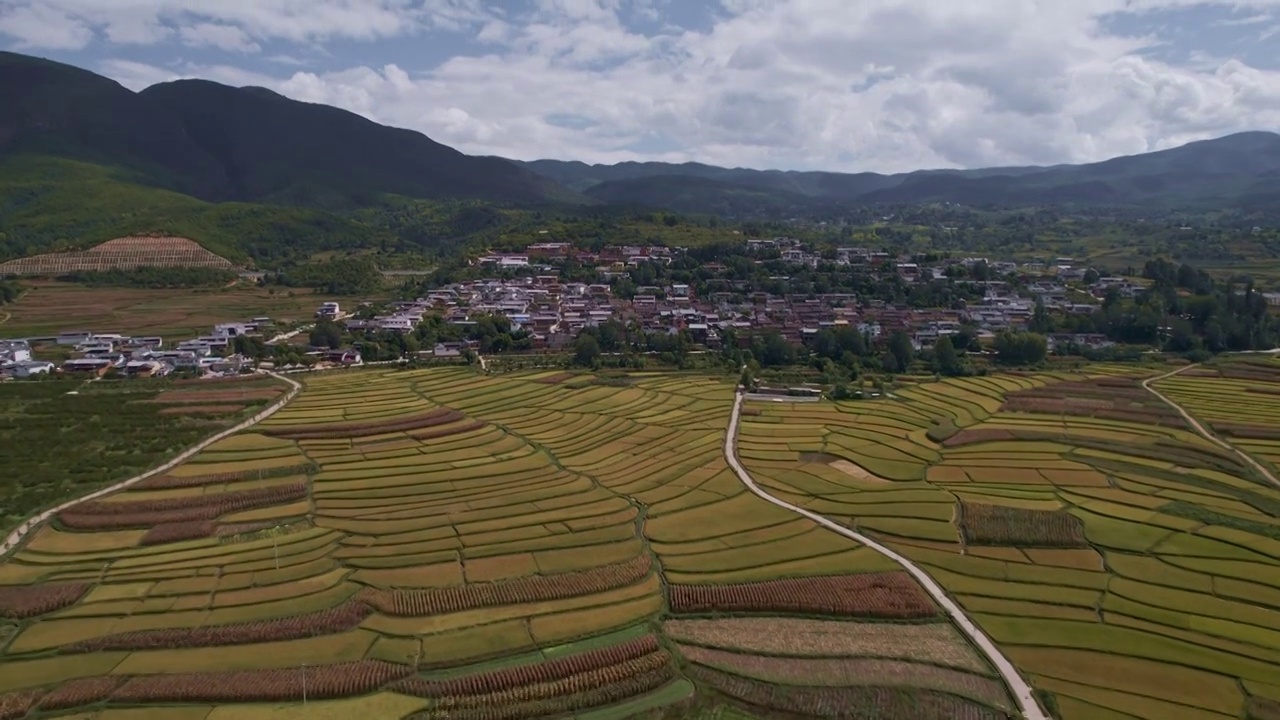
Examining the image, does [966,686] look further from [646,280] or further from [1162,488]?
[646,280]

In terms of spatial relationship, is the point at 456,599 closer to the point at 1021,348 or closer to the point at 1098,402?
the point at 1098,402

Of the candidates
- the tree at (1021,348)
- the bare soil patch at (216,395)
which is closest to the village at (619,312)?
the tree at (1021,348)

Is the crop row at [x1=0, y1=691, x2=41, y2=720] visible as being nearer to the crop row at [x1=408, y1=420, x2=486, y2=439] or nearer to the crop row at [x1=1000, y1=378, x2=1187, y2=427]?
the crop row at [x1=408, y1=420, x2=486, y2=439]

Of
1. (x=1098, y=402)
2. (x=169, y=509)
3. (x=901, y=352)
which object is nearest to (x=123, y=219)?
(x=169, y=509)

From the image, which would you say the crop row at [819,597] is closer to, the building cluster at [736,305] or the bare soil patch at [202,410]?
the bare soil patch at [202,410]

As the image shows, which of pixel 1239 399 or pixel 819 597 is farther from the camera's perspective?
pixel 1239 399
